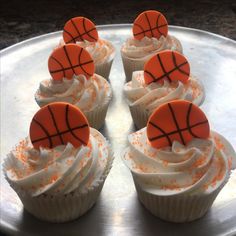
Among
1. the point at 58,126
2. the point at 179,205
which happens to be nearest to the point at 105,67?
the point at 58,126

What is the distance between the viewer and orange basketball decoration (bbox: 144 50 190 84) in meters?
2.03

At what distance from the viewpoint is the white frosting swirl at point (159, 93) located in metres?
2.05

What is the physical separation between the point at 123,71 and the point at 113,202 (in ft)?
3.68

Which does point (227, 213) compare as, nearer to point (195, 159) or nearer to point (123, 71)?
point (195, 159)

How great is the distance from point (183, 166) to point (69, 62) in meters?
0.88

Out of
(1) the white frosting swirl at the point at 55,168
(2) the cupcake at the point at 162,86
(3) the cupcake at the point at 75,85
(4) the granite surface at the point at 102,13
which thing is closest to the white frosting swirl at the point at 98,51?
(3) the cupcake at the point at 75,85

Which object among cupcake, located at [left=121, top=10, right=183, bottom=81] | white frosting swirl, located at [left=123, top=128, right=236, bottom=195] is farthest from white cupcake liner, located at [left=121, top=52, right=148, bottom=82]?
white frosting swirl, located at [left=123, top=128, right=236, bottom=195]

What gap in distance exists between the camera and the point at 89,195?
1.65 metres

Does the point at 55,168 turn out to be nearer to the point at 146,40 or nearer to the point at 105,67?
the point at 105,67

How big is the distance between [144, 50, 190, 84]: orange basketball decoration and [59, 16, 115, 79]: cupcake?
463 mm

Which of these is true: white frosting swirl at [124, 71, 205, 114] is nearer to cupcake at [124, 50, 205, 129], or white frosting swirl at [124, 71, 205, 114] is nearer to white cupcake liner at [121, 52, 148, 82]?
cupcake at [124, 50, 205, 129]

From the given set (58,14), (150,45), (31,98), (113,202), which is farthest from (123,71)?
(58,14)

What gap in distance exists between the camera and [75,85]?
2.12m

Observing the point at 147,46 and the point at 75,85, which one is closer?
the point at 75,85
